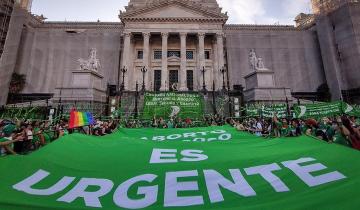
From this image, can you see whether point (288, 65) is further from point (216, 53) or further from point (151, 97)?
point (151, 97)

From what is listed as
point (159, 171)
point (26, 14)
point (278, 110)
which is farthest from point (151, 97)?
point (26, 14)

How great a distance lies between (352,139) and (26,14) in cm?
4406

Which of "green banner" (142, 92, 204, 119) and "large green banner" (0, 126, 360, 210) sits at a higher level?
"green banner" (142, 92, 204, 119)

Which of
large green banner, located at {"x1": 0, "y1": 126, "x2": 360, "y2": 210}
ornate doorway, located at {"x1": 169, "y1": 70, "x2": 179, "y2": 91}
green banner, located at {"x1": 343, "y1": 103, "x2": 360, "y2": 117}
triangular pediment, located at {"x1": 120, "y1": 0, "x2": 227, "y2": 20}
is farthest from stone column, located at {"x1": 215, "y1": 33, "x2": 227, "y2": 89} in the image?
large green banner, located at {"x1": 0, "y1": 126, "x2": 360, "y2": 210}

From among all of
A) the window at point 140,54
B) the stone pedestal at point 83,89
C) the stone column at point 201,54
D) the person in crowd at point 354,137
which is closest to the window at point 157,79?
the window at point 140,54

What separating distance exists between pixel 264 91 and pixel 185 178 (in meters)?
23.6

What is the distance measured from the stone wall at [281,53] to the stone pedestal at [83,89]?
20811mm

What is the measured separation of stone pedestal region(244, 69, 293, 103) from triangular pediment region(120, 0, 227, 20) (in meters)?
16.2

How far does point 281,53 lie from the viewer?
42031 millimetres

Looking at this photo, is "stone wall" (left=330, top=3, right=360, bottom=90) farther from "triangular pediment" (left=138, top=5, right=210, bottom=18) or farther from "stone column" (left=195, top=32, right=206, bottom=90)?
"stone column" (left=195, top=32, right=206, bottom=90)

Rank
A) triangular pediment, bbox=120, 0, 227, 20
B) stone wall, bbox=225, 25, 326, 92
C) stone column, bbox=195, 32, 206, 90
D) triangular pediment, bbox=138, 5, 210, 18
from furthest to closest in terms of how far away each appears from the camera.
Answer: stone wall, bbox=225, 25, 326, 92 < triangular pediment, bbox=138, 5, 210, 18 < triangular pediment, bbox=120, 0, 227, 20 < stone column, bbox=195, 32, 206, 90

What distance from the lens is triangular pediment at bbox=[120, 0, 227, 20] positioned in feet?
128

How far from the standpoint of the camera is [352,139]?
6.02m

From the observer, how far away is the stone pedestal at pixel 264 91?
24.8 metres
